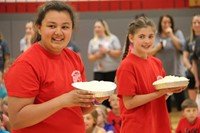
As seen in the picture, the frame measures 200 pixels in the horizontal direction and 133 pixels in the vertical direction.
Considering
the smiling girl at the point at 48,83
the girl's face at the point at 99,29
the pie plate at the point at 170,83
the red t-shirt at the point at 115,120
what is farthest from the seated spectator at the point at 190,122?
the smiling girl at the point at 48,83

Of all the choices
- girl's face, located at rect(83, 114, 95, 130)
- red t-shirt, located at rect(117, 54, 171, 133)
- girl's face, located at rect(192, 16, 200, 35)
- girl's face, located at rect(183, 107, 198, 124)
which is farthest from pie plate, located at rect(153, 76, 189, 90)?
girl's face, located at rect(192, 16, 200, 35)

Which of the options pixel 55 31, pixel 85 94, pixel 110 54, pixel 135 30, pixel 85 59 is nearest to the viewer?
pixel 85 94

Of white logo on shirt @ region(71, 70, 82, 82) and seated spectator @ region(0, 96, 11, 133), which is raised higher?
white logo on shirt @ region(71, 70, 82, 82)

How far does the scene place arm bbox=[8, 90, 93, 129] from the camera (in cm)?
201

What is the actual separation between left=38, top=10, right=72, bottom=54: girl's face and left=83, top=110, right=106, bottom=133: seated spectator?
2693 mm

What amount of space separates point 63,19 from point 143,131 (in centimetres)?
136

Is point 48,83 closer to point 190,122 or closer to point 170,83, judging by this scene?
point 170,83

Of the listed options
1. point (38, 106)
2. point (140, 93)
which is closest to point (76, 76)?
point (38, 106)

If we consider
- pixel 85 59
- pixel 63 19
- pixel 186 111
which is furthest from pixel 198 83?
pixel 63 19

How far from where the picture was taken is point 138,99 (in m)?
3.19

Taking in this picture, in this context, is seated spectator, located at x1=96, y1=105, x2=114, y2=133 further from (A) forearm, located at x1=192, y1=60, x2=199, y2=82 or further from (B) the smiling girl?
(B) the smiling girl

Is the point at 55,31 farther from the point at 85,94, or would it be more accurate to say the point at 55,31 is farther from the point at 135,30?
the point at 135,30

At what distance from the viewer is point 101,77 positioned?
7480 mm

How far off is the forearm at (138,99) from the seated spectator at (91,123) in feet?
5.37
